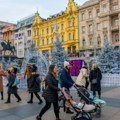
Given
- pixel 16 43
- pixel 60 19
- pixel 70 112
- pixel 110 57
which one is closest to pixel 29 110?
pixel 70 112

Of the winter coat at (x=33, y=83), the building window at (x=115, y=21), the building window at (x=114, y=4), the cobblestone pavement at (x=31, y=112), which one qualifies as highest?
the building window at (x=114, y=4)

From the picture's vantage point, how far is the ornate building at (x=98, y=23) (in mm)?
43591

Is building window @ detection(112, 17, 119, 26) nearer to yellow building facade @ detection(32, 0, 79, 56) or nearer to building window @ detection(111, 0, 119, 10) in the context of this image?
building window @ detection(111, 0, 119, 10)

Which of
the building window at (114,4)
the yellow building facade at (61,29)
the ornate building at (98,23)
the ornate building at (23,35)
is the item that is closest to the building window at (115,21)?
the ornate building at (98,23)

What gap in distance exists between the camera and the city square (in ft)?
22.7

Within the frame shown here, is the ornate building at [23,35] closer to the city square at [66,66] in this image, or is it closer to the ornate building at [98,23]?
the city square at [66,66]

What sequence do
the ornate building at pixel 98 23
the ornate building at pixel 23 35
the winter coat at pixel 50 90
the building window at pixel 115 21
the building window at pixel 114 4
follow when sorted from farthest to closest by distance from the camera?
the ornate building at pixel 23 35 < the ornate building at pixel 98 23 < the building window at pixel 115 21 < the building window at pixel 114 4 < the winter coat at pixel 50 90

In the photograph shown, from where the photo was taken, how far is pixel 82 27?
5062 centimetres

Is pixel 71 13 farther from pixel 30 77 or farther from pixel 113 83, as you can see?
pixel 30 77

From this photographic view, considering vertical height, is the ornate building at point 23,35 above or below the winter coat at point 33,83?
above

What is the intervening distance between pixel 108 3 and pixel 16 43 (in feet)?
124

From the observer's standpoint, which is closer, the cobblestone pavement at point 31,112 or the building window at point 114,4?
the cobblestone pavement at point 31,112

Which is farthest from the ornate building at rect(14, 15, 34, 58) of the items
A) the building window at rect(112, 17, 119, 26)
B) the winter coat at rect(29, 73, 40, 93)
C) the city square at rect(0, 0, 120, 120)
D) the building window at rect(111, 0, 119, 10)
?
the winter coat at rect(29, 73, 40, 93)

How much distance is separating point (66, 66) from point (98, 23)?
40886 mm
